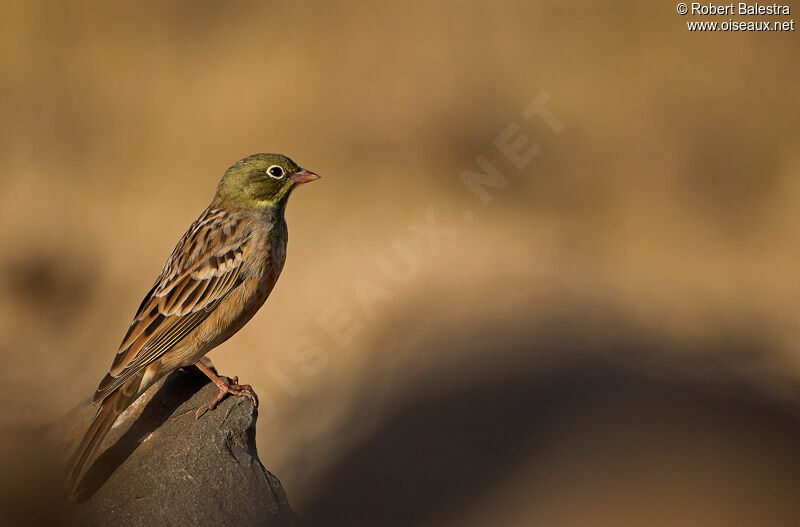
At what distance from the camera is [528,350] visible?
668cm

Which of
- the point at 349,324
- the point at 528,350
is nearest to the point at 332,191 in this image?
the point at 349,324

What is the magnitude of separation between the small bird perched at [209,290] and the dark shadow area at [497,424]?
5.11ft

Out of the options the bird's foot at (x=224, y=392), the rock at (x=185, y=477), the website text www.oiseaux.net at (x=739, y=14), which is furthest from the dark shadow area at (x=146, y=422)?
the website text www.oiseaux.net at (x=739, y=14)

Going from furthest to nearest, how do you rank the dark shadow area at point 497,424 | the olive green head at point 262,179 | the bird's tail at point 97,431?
1. the dark shadow area at point 497,424
2. the olive green head at point 262,179
3. the bird's tail at point 97,431

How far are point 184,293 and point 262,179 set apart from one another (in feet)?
2.35

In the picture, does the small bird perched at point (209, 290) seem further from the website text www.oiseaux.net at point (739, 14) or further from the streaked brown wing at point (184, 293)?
the website text www.oiseaux.net at point (739, 14)

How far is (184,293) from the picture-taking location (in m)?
4.17

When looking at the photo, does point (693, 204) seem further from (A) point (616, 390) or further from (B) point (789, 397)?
(A) point (616, 390)

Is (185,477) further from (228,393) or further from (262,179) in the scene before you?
(262,179)

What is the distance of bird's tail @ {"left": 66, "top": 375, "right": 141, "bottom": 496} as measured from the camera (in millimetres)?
3723

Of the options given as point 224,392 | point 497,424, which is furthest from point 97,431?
point 497,424

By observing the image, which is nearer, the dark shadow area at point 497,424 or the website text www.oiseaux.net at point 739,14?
the dark shadow area at point 497,424

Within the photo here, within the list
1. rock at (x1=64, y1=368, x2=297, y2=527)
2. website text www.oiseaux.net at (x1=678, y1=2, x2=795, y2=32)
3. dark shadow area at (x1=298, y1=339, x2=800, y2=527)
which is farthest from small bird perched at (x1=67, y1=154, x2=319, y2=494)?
website text www.oiseaux.net at (x1=678, y1=2, x2=795, y2=32)

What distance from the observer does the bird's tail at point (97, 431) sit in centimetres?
372
